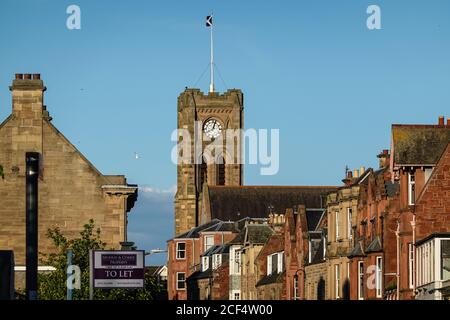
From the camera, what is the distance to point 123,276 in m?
45.5

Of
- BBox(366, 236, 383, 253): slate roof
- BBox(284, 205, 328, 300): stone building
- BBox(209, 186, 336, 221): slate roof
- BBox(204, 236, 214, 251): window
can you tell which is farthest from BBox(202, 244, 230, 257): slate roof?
BBox(366, 236, 383, 253): slate roof

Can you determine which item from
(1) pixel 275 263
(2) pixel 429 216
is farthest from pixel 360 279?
(1) pixel 275 263

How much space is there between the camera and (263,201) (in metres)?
196

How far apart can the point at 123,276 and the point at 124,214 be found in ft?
128

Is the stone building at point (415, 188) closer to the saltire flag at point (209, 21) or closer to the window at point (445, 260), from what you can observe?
the window at point (445, 260)

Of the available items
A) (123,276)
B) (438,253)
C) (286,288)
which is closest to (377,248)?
(438,253)

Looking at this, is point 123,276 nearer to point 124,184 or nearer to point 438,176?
point 438,176

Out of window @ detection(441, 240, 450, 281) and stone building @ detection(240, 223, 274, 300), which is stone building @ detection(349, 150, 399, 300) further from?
stone building @ detection(240, 223, 274, 300)

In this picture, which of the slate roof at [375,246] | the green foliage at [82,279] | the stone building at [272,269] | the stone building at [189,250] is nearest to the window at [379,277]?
the slate roof at [375,246]

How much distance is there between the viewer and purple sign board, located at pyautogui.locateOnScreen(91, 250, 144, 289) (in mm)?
45125

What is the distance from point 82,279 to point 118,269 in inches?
1012

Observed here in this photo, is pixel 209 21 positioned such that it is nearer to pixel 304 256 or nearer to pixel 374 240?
pixel 304 256

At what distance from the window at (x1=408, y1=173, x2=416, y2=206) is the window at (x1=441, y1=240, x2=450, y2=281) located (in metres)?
10.7

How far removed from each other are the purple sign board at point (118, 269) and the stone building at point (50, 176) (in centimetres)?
3872
